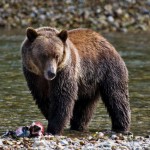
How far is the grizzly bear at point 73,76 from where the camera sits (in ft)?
33.4

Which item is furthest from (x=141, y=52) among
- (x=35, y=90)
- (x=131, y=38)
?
(x=35, y=90)

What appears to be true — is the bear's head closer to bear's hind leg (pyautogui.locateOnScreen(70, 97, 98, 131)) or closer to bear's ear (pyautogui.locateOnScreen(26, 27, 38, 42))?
bear's ear (pyautogui.locateOnScreen(26, 27, 38, 42))

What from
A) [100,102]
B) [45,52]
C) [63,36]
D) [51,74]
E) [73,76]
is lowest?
[100,102]

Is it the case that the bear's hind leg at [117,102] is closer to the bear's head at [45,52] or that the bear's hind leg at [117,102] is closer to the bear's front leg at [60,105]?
the bear's front leg at [60,105]

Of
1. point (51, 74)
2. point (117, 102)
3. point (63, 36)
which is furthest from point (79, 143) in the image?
point (117, 102)

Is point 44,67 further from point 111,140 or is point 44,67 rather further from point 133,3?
point 133,3

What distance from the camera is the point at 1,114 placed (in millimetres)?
12680

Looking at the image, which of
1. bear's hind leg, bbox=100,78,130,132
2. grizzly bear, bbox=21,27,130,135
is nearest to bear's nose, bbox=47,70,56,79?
grizzly bear, bbox=21,27,130,135

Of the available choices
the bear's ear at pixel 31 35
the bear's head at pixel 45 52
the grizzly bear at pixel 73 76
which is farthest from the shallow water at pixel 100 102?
the bear's ear at pixel 31 35

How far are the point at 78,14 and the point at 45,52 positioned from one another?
682 inches

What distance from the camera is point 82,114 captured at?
11.6m

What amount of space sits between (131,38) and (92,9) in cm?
347

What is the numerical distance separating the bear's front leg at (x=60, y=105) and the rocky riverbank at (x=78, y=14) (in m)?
15.7

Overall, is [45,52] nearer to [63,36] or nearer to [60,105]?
[63,36]
